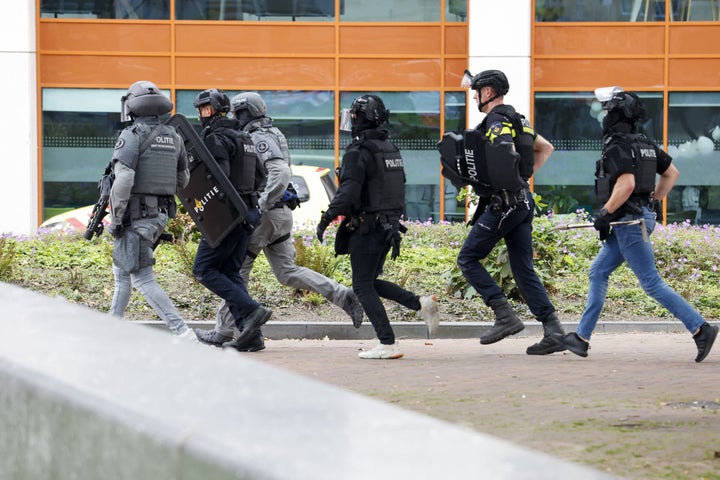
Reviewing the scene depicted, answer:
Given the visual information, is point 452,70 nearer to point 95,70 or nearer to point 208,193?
point 95,70

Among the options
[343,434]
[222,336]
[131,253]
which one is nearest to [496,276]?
[222,336]

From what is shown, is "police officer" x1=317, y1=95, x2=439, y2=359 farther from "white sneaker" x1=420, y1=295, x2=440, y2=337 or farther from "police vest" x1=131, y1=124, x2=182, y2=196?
"police vest" x1=131, y1=124, x2=182, y2=196

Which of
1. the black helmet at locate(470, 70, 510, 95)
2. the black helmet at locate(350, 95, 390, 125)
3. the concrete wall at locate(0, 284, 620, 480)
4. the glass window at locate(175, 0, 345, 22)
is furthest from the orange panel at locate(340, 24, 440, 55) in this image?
the concrete wall at locate(0, 284, 620, 480)

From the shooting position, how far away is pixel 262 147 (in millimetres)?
9016

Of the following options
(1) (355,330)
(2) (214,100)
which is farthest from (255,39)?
(2) (214,100)

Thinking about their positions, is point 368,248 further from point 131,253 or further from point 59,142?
point 59,142

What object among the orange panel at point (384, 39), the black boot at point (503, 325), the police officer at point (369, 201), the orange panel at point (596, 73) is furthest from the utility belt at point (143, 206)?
the orange panel at point (596, 73)

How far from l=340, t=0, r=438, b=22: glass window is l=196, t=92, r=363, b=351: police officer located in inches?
463

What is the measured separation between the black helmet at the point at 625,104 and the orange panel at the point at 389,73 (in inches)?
490

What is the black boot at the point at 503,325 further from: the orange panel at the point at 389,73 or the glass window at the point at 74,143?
the glass window at the point at 74,143

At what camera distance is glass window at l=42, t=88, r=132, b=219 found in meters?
20.4

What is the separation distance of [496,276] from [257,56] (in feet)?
34.1

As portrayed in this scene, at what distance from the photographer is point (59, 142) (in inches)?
810

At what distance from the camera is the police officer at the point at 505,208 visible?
8195 mm
